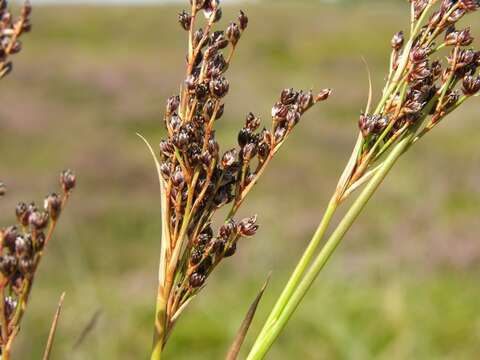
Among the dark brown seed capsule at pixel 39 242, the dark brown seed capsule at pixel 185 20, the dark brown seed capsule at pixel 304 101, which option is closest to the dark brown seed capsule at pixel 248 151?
the dark brown seed capsule at pixel 304 101

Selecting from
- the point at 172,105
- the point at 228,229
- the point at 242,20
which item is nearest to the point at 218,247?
the point at 228,229

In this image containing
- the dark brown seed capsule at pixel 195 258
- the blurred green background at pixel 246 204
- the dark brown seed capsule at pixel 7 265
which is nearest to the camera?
the dark brown seed capsule at pixel 7 265

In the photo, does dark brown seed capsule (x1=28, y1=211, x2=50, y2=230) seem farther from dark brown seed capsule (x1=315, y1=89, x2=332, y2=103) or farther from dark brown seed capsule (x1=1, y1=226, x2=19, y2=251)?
dark brown seed capsule (x1=315, y1=89, x2=332, y2=103)

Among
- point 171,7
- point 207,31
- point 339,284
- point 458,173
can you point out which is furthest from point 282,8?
point 207,31

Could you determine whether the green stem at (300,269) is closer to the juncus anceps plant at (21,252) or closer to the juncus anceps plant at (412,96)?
the juncus anceps plant at (412,96)

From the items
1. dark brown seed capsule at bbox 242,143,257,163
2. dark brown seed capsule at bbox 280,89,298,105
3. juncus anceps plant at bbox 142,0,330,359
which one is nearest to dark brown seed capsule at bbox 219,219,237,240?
juncus anceps plant at bbox 142,0,330,359

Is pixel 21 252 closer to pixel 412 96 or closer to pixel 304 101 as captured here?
pixel 304 101
